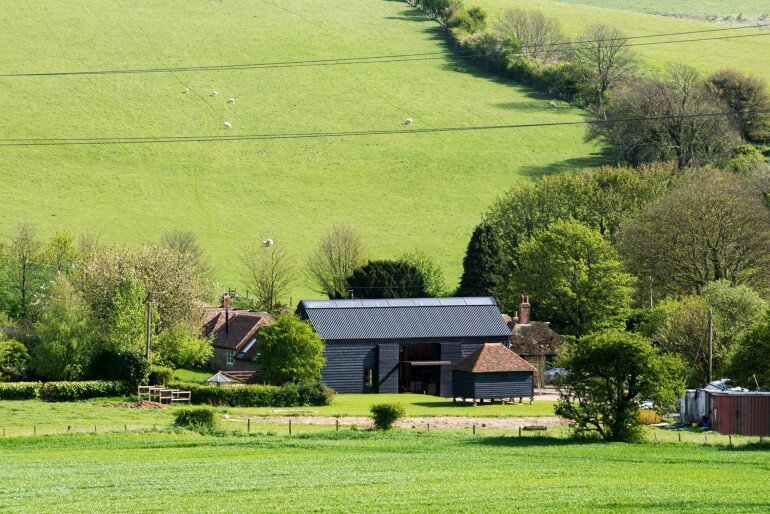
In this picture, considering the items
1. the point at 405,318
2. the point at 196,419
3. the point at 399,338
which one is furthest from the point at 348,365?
the point at 196,419

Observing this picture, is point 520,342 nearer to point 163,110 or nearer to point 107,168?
point 107,168

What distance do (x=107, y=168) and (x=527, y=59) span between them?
2348 inches

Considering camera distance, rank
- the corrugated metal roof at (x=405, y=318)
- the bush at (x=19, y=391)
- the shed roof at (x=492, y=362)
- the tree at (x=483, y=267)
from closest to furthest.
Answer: the bush at (x=19, y=391) → the shed roof at (x=492, y=362) → the corrugated metal roof at (x=405, y=318) → the tree at (x=483, y=267)

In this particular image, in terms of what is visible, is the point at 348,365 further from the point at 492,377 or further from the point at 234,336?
the point at 234,336

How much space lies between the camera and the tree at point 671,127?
120m

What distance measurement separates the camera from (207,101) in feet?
451

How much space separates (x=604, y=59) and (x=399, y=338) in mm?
79242

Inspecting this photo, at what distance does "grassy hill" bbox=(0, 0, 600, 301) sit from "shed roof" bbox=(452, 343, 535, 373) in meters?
36.6

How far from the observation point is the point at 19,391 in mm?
64250

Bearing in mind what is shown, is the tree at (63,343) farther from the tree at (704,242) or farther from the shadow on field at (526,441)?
the tree at (704,242)

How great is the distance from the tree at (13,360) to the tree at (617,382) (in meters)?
39.1

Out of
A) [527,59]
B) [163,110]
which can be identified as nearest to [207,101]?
[163,110]

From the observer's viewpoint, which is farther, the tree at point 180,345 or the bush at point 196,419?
the tree at point 180,345

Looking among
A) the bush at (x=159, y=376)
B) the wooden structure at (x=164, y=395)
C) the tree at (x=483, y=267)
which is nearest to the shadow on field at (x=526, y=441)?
the wooden structure at (x=164, y=395)
